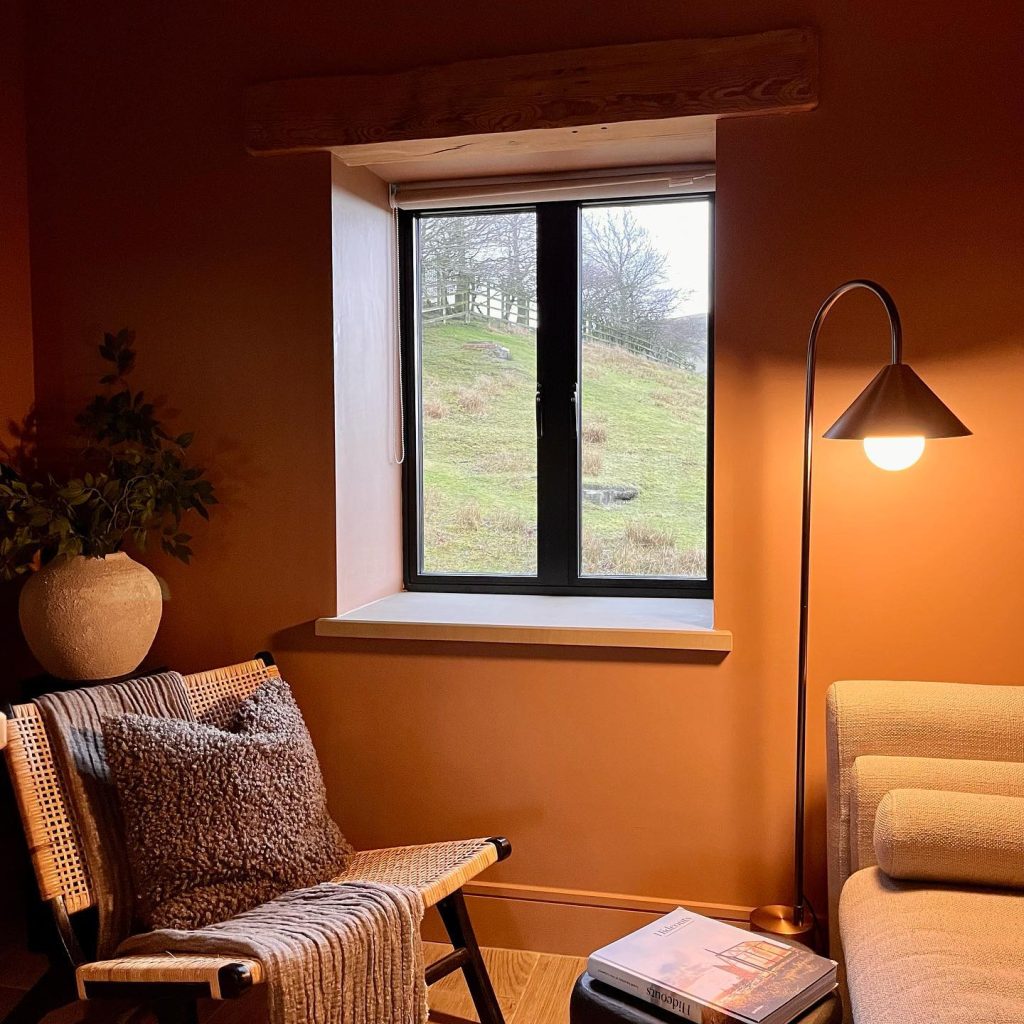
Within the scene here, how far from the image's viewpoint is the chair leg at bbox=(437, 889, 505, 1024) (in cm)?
214

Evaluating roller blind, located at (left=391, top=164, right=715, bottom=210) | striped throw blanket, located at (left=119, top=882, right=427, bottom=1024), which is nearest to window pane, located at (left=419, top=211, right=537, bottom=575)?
roller blind, located at (left=391, top=164, right=715, bottom=210)

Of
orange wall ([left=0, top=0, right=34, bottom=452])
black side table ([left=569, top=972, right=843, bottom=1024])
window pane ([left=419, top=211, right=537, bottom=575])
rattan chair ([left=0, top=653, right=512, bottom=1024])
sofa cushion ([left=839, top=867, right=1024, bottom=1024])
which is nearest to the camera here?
sofa cushion ([left=839, top=867, right=1024, bottom=1024])

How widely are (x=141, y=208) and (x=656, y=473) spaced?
1.57 metres

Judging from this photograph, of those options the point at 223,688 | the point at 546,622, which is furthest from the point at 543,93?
the point at 223,688

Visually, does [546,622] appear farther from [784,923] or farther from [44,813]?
[44,813]

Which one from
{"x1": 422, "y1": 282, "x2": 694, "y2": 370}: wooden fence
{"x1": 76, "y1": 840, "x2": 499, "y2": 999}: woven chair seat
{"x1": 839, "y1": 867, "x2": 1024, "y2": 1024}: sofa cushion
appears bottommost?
{"x1": 76, "y1": 840, "x2": 499, "y2": 999}: woven chair seat

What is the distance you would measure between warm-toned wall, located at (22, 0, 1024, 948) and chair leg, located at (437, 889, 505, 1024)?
0.44 m

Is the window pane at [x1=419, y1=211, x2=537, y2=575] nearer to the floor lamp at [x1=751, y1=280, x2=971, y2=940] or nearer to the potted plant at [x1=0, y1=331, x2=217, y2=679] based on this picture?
the potted plant at [x1=0, y1=331, x2=217, y2=679]

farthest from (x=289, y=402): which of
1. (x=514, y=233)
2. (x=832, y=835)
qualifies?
(x=832, y=835)

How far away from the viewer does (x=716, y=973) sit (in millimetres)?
1659

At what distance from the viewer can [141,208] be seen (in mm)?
2730

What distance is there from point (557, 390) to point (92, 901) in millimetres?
1749

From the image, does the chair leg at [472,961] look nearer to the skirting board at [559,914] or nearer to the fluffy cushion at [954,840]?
the skirting board at [559,914]

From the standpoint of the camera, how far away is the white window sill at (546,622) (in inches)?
96.9
